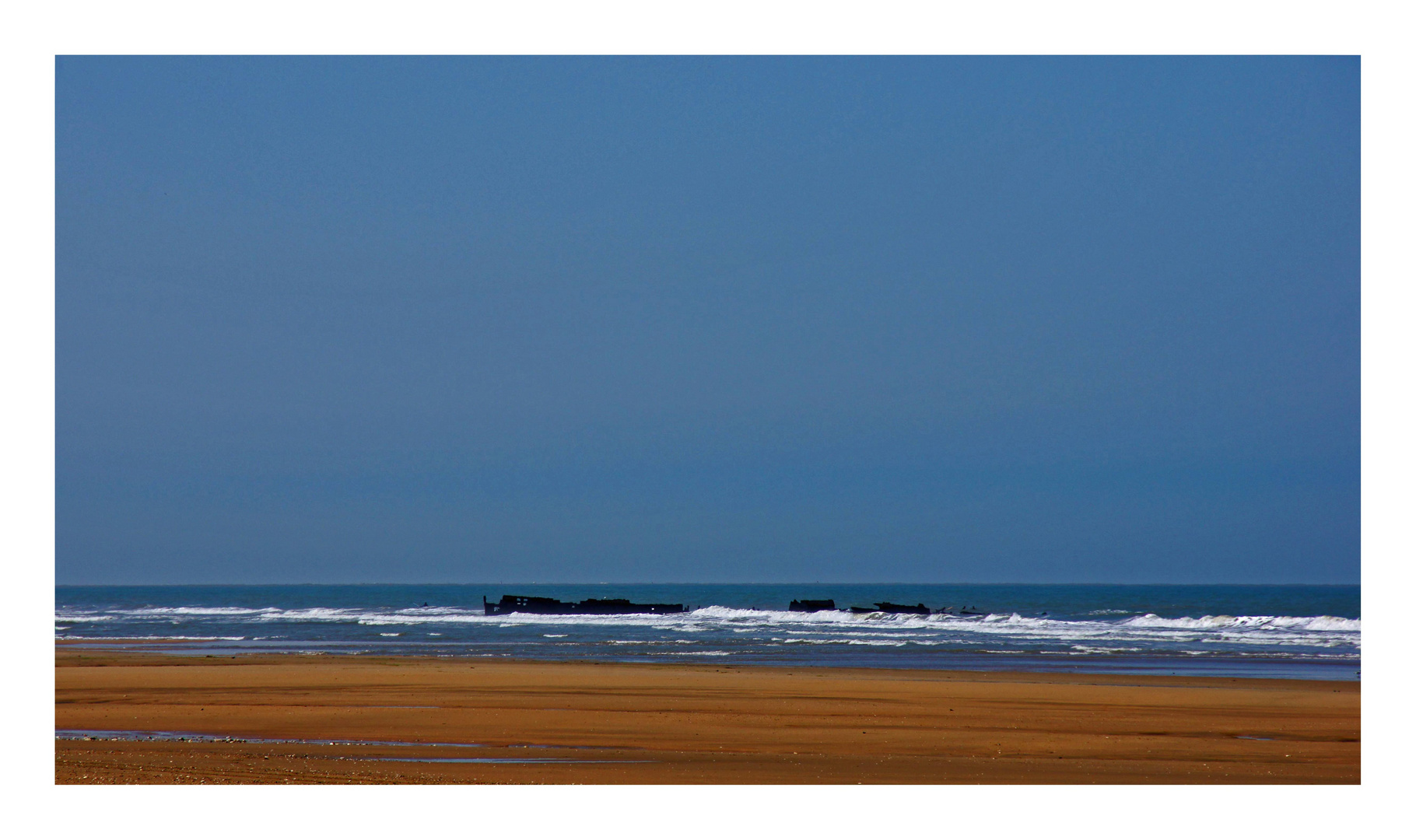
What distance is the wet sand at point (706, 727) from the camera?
975 centimetres

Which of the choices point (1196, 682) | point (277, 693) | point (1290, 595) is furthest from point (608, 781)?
point (1290, 595)

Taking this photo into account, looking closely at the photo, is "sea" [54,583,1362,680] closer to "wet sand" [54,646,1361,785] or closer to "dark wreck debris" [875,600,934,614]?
"dark wreck debris" [875,600,934,614]

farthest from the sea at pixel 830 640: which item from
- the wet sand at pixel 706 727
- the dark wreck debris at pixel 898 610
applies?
the wet sand at pixel 706 727

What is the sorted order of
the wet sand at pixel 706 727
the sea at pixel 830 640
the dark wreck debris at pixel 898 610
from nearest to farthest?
the wet sand at pixel 706 727 < the sea at pixel 830 640 < the dark wreck debris at pixel 898 610

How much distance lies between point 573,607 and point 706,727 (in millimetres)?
45359

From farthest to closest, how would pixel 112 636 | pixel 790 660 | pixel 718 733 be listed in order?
pixel 112 636, pixel 790 660, pixel 718 733

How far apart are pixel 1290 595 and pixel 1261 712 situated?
79727mm

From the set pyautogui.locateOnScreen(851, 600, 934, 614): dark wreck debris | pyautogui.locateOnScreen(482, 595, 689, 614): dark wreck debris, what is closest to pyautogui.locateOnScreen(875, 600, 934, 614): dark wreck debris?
pyautogui.locateOnScreen(851, 600, 934, 614): dark wreck debris

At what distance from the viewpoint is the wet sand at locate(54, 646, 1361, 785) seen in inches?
384

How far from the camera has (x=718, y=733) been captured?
1200 cm

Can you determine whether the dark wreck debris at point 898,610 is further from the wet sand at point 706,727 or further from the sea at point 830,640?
the wet sand at point 706,727

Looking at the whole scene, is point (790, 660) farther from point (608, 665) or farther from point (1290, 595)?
point (1290, 595)

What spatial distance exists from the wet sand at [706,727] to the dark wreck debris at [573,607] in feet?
117

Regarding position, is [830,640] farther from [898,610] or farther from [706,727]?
[898,610]
